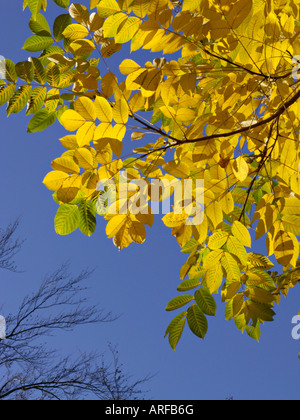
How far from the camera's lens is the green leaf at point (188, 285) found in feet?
5.05

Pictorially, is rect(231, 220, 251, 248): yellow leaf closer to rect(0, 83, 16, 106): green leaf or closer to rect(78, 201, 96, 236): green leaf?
rect(78, 201, 96, 236): green leaf

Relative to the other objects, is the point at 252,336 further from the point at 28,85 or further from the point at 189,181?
the point at 28,85

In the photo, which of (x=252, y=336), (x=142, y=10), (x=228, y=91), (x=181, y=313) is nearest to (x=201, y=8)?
(x=142, y=10)

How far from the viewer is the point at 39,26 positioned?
1357mm

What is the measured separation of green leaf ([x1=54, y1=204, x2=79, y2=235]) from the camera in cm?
129

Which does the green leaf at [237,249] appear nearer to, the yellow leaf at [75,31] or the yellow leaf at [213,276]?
the yellow leaf at [213,276]

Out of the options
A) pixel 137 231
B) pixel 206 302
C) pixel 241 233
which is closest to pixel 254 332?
pixel 206 302

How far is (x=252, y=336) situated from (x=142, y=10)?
1.32 m

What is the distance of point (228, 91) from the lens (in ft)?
4.24

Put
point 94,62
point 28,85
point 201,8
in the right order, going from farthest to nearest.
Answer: point 94,62 < point 28,85 < point 201,8

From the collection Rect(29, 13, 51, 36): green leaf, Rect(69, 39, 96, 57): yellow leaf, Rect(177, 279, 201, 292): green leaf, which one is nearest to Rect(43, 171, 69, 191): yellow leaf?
Rect(69, 39, 96, 57): yellow leaf

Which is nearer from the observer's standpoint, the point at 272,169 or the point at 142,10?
the point at 142,10

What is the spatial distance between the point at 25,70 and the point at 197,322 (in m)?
1.01

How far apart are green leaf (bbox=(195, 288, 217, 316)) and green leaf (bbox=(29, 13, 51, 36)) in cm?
103
